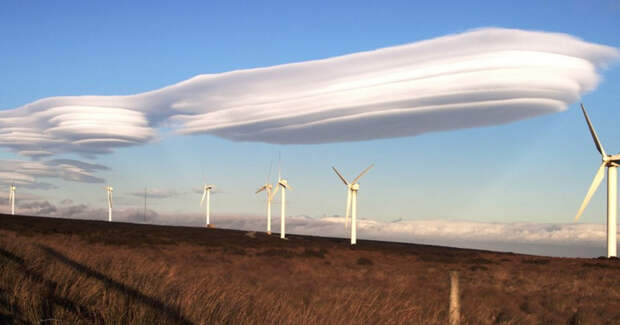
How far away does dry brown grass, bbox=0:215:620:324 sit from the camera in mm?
10641

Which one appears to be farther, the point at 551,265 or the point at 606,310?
the point at 551,265

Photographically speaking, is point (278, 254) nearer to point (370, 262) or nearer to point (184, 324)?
point (370, 262)

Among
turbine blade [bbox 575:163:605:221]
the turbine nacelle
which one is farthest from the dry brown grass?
the turbine nacelle

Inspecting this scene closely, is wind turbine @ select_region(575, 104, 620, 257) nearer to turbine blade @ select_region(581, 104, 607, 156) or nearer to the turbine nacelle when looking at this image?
turbine blade @ select_region(581, 104, 607, 156)

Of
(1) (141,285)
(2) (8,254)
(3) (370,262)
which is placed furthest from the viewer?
(3) (370,262)

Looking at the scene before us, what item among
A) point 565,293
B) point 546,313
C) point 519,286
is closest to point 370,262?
point 519,286

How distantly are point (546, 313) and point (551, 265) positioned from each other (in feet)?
83.2

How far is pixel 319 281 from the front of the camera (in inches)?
1250

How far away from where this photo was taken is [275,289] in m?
23.8

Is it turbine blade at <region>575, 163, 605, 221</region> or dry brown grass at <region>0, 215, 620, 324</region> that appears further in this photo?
turbine blade at <region>575, 163, 605, 221</region>

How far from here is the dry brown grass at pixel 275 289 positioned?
1064cm

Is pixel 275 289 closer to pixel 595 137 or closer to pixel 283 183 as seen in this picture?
pixel 595 137

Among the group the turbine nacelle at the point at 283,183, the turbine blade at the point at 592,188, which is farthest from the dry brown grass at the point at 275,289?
the turbine nacelle at the point at 283,183

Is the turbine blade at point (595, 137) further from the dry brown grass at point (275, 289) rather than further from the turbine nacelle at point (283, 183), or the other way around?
the turbine nacelle at point (283, 183)
